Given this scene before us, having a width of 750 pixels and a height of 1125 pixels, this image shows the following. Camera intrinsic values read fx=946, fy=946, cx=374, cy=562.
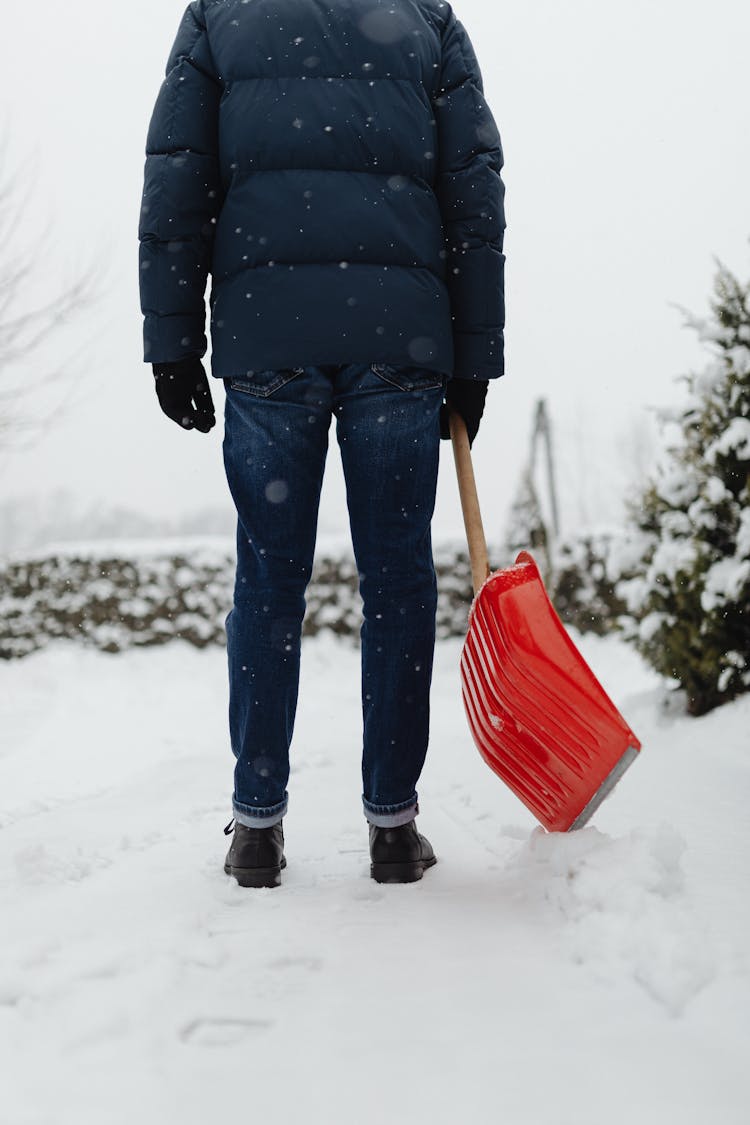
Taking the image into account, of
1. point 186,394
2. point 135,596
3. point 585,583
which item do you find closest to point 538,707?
point 186,394

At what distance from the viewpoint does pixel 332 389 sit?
77.9 inches

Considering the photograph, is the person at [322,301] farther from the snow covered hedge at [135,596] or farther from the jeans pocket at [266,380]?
the snow covered hedge at [135,596]

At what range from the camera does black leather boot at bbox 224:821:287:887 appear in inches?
76.9

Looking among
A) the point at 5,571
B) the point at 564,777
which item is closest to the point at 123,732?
the point at 5,571

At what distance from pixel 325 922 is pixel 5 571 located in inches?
290

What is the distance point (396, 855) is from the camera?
2002 mm

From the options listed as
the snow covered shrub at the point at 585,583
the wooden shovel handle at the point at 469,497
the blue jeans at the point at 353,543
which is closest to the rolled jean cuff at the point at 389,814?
the blue jeans at the point at 353,543

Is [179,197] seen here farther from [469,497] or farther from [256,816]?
[256,816]

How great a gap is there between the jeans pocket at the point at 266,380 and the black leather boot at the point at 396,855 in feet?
3.13

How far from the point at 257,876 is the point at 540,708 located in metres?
0.68

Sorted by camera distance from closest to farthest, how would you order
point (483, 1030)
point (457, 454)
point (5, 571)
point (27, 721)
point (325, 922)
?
point (483, 1030), point (325, 922), point (457, 454), point (27, 721), point (5, 571)

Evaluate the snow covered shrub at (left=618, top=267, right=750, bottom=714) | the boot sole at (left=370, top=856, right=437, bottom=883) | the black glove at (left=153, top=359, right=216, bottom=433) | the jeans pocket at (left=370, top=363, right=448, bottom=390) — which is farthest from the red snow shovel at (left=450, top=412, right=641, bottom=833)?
the snow covered shrub at (left=618, top=267, right=750, bottom=714)

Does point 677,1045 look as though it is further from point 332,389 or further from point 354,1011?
point 332,389

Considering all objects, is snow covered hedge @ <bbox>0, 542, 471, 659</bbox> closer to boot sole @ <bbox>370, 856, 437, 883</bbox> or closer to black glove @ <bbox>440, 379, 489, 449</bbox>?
black glove @ <bbox>440, 379, 489, 449</bbox>
